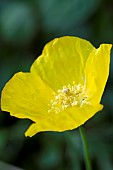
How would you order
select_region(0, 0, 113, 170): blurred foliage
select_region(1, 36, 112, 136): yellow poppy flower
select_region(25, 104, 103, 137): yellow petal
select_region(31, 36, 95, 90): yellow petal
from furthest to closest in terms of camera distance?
select_region(0, 0, 113, 170): blurred foliage → select_region(31, 36, 95, 90): yellow petal → select_region(1, 36, 112, 136): yellow poppy flower → select_region(25, 104, 103, 137): yellow petal

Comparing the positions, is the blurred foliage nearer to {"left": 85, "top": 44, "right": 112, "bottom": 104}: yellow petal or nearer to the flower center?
the flower center

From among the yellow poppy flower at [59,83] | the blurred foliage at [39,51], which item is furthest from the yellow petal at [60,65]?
the blurred foliage at [39,51]

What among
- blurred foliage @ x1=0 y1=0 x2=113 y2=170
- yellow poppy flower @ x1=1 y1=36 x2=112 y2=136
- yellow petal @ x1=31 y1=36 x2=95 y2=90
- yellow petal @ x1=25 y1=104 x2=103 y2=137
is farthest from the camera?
blurred foliage @ x1=0 y1=0 x2=113 y2=170

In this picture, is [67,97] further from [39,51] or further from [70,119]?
[39,51]

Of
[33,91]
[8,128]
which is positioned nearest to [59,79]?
[33,91]

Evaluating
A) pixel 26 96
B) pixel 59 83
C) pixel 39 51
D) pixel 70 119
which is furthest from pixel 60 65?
pixel 39 51

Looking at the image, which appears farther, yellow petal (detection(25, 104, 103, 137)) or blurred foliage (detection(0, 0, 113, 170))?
blurred foliage (detection(0, 0, 113, 170))

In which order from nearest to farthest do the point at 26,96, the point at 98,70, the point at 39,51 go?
the point at 98,70
the point at 26,96
the point at 39,51

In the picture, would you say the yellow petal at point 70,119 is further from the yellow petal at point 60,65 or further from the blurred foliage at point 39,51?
the blurred foliage at point 39,51

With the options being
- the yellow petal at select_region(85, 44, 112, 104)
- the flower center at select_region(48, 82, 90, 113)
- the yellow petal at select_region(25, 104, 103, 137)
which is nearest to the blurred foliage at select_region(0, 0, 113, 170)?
the flower center at select_region(48, 82, 90, 113)
